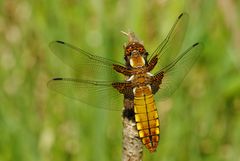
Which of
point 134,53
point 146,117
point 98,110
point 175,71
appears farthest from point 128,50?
point 98,110

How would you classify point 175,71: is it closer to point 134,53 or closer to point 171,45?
point 171,45

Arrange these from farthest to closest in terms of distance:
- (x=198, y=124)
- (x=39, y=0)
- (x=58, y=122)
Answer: (x=39, y=0), (x=58, y=122), (x=198, y=124)

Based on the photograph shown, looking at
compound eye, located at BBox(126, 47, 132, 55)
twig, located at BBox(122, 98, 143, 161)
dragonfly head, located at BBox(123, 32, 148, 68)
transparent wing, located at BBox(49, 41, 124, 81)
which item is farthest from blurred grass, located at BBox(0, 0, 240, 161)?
twig, located at BBox(122, 98, 143, 161)

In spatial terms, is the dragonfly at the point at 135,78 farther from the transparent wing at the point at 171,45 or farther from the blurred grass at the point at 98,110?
the blurred grass at the point at 98,110

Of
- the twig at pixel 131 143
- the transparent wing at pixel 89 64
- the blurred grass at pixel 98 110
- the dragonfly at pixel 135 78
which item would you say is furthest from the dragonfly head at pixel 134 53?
the blurred grass at pixel 98 110

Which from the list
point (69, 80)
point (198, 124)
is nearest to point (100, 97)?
point (69, 80)

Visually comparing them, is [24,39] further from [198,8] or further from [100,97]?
[100,97]

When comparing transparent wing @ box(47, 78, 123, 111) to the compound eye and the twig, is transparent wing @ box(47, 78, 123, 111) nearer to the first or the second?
the compound eye
